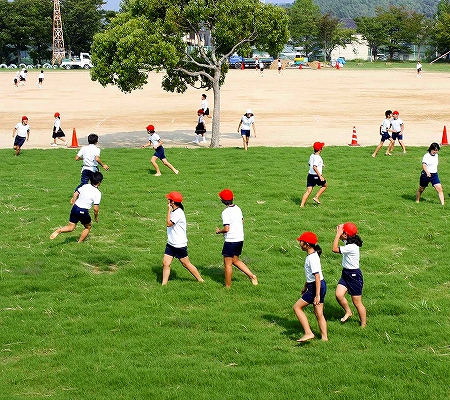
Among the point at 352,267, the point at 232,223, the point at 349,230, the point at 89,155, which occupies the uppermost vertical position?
the point at 349,230

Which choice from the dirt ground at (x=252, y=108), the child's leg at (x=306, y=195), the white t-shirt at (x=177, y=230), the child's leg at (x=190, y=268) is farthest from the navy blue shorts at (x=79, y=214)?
the dirt ground at (x=252, y=108)

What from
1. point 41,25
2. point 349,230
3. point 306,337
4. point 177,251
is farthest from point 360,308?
point 41,25

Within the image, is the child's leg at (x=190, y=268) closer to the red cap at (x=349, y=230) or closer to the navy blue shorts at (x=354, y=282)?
the navy blue shorts at (x=354, y=282)

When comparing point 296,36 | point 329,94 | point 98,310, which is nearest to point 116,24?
point 98,310

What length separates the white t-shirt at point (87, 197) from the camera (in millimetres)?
13416

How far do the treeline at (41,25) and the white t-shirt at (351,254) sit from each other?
8978 centimetres

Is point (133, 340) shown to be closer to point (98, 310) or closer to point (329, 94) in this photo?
point (98, 310)

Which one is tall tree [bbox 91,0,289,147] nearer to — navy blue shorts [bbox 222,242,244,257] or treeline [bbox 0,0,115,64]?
navy blue shorts [bbox 222,242,244,257]

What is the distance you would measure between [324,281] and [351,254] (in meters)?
0.62

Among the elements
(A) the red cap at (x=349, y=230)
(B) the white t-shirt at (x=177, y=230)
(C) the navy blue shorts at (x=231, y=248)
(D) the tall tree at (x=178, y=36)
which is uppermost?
(D) the tall tree at (x=178, y=36)

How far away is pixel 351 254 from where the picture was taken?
9.95 m

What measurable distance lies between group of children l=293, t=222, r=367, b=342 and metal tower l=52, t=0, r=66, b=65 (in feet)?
283

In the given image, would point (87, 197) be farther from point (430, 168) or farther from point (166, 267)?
point (430, 168)

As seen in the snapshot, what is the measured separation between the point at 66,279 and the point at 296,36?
100608 millimetres
